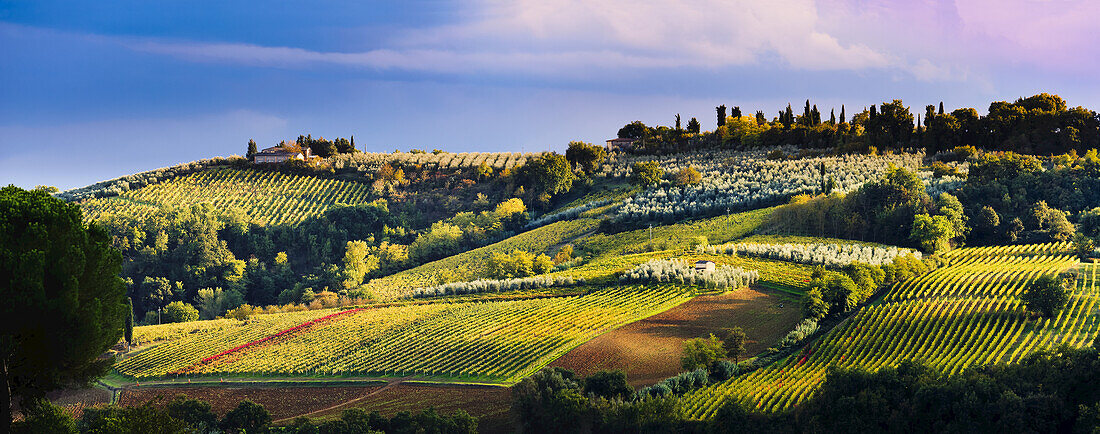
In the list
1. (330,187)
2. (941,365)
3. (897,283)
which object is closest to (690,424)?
(941,365)

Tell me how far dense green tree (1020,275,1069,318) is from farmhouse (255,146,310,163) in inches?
4335

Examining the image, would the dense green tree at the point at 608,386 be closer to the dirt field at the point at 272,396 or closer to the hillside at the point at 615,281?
the hillside at the point at 615,281

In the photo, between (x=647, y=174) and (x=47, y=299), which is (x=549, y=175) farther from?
(x=47, y=299)

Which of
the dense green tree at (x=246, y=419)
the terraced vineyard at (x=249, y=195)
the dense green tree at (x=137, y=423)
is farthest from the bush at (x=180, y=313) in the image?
the dense green tree at (x=137, y=423)

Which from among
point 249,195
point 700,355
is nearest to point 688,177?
point 249,195

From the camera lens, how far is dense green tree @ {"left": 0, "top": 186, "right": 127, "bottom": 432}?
98.3ft

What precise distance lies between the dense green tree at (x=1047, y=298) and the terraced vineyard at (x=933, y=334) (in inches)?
26.0

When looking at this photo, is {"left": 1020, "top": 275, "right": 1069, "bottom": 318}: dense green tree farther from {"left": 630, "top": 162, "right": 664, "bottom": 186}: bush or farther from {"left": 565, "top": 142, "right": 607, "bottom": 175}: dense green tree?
{"left": 565, "top": 142, "right": 607, "bottom": 175}: dense green tree

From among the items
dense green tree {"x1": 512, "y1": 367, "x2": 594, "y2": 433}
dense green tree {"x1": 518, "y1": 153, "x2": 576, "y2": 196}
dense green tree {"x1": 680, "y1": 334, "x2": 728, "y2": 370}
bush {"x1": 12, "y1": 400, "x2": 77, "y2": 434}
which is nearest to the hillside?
dense green tree {"x1": 680, "y1": 334, "x2": 728, "y2": 370}

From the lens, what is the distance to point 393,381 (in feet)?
176

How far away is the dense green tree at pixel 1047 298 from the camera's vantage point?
52094mm

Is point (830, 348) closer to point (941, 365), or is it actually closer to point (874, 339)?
point (874, 339)

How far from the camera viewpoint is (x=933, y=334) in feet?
171

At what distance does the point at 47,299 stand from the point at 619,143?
413 ft
